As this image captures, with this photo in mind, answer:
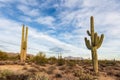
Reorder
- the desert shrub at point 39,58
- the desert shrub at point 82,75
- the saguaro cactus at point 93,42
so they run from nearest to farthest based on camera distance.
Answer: the desert shrub at point 82,75
the saguaro cactus at point 93,42
the desert shrub at point 39,58

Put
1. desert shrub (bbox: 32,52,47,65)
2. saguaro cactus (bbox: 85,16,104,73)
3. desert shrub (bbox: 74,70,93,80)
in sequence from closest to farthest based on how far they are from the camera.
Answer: desert shrub (bbox: 74,70,93,80), saguaro cactus (bbox: 85,16,104,73), desert shrub (bbox: 32,52,47,65)

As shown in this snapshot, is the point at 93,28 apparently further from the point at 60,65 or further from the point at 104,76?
the point at 60,65

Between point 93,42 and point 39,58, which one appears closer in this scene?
point 93,42

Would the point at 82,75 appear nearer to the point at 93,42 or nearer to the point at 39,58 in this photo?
the point at 93,42

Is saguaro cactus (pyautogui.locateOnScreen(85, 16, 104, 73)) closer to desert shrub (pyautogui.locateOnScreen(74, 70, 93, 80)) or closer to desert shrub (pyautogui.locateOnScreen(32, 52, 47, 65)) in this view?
desert shrub (pyautogui.locateOnScreen(74, 70, 93, 80))

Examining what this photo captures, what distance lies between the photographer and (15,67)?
18875 millimetres

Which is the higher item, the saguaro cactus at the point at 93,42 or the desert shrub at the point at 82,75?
→ the saguaro cactus at the point at 93,42

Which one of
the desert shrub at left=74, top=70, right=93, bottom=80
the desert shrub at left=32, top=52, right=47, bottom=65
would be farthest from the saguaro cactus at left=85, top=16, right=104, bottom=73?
the desert shrub at left=32, top=52, right=47, bottom=65

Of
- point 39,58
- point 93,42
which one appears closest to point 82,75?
point 93,42

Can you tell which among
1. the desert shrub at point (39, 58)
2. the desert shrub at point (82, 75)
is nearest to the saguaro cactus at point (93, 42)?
the desert shrub at point (82, 75)

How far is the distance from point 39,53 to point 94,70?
10.1m

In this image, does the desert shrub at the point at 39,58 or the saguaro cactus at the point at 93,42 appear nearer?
the saguaro cactus at the point at 93,42

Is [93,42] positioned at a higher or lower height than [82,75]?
higher

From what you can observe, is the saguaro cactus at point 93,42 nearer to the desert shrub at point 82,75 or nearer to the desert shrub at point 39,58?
the desert shrub at point 82,75
